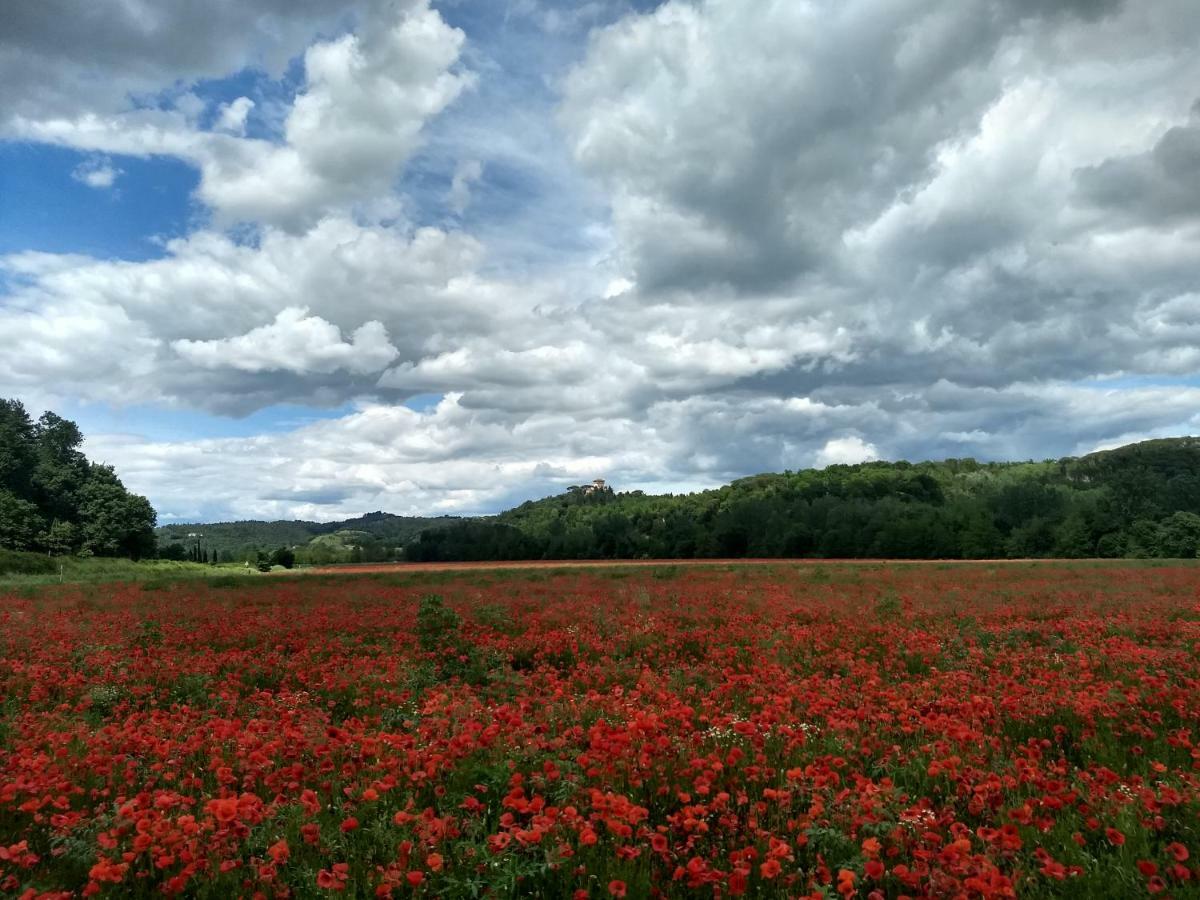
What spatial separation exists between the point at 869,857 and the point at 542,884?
187cm

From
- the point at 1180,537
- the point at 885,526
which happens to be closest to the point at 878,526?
the point at 885,526

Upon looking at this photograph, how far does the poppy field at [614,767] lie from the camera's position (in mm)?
4008

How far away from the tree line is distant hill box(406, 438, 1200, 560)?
113ft

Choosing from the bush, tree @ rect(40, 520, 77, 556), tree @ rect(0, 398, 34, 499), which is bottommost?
the bush

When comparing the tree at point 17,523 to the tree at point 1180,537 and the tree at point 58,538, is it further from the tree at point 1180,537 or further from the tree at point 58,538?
the tree at point 1180,537

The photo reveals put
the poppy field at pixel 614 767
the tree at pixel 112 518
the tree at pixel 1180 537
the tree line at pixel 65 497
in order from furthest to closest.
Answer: the tree at pixel 112 518, the tree line at pixel 65 497, the tree at pixel 1180 537, the poppy field at pixel 614 767

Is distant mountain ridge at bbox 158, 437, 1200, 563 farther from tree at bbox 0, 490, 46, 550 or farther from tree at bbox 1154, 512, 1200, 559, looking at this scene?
tree at bbox 0, 490, 46, 550

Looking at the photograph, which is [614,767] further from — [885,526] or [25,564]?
[885,526]

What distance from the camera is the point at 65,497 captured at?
8475 cm

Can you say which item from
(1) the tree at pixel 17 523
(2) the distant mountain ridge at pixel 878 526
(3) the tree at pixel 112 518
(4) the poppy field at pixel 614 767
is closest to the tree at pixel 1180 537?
(2) the distant mountain ridge at pixel 878 526

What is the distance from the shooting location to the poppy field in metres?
4.01

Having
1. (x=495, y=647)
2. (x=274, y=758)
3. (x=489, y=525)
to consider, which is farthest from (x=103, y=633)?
(x=489, y=525)

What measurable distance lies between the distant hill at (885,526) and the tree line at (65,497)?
34.4 m

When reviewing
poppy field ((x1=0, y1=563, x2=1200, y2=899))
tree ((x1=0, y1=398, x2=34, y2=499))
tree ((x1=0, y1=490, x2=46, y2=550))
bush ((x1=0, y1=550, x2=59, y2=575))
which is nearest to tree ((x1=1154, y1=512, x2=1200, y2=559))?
poppy field ((x1=0, y1=563, x2=1200, y2=899))
